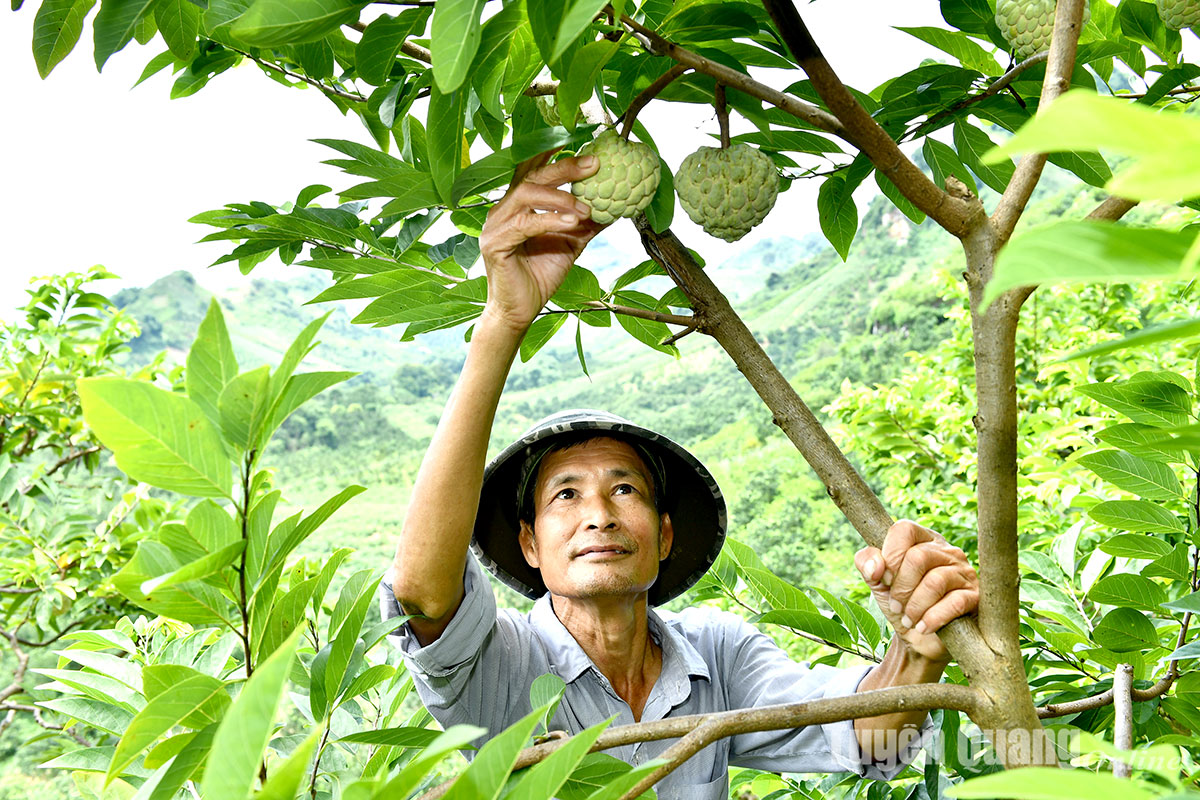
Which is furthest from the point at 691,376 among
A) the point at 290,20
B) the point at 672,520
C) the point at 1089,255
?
the point at 1089,255

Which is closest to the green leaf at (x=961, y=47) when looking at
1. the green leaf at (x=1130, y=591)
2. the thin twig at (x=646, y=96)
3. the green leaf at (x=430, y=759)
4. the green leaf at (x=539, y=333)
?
the thin twig at (x=646, y=96)

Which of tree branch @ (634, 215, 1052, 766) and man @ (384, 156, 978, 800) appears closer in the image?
tree branch @ (634, 215, 1052, 766)

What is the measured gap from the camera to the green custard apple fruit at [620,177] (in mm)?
703

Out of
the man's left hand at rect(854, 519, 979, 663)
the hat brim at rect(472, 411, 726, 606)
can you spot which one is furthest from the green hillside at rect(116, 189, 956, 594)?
the man's left hand at rect(854, 519, 979, 663)

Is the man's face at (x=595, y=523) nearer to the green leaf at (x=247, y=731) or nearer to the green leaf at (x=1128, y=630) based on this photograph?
the green leaf at (x=1128, y=630)

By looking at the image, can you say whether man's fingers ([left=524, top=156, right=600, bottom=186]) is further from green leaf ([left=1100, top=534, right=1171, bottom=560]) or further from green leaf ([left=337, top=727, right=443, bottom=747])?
green leaf ([left=1100, top=534, right=1171, bottom=560])

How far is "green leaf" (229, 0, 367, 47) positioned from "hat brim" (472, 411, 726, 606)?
950 mm

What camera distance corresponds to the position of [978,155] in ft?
2.95

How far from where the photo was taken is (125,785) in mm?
983

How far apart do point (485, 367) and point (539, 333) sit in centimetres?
12

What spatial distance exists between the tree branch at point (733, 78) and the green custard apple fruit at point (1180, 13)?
14.0 inches

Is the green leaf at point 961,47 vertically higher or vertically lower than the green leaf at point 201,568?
higher

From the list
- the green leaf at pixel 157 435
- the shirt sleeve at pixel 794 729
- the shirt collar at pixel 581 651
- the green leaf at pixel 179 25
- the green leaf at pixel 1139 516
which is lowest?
the shirt sleeve at pixel 794 729

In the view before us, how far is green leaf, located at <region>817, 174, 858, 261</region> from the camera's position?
0.91 m
